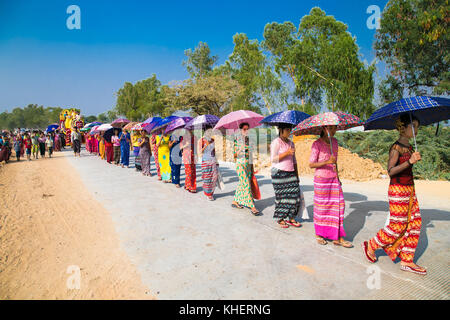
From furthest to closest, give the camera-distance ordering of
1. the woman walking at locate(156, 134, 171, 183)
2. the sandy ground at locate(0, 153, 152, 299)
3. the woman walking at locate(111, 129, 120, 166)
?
the woman walking at locate(111, 129, 120, 166)
the woman walking at locate(156, 134, 171, 183)
the sandy ground at locate(0, 153, 152, 299)

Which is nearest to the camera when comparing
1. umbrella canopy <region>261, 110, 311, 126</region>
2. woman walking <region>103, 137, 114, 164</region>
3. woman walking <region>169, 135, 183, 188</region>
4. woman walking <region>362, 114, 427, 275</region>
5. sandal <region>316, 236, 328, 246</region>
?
woman walking <region>362, 114, 427, 275</region>

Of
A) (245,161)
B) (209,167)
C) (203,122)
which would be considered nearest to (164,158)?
(203,122)

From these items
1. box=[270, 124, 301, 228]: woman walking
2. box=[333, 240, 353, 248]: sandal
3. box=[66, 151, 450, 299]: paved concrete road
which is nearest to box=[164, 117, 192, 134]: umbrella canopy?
box=[66, 151, 450, 299]: paved concrete road

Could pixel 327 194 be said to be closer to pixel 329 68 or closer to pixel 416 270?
pixel 416 270

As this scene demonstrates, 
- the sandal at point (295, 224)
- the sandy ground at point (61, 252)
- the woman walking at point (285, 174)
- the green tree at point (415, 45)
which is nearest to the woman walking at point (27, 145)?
the sandy ground at point (61, 252)

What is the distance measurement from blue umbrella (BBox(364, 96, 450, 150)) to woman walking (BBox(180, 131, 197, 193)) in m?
4.68

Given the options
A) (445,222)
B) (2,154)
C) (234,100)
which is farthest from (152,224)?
(234,100)

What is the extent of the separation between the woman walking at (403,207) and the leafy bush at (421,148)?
23.3 ft

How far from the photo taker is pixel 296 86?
22.5m

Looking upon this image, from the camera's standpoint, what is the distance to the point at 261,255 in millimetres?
3459

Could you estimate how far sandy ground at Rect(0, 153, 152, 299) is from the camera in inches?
110

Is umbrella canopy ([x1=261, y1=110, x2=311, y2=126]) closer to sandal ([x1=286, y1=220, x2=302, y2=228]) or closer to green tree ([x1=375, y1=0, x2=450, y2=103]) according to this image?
sandal ([x1=286, y1=220, x2=302, y2=228])

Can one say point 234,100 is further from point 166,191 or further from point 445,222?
point 445,222

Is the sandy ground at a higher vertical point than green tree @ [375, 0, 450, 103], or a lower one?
lower
